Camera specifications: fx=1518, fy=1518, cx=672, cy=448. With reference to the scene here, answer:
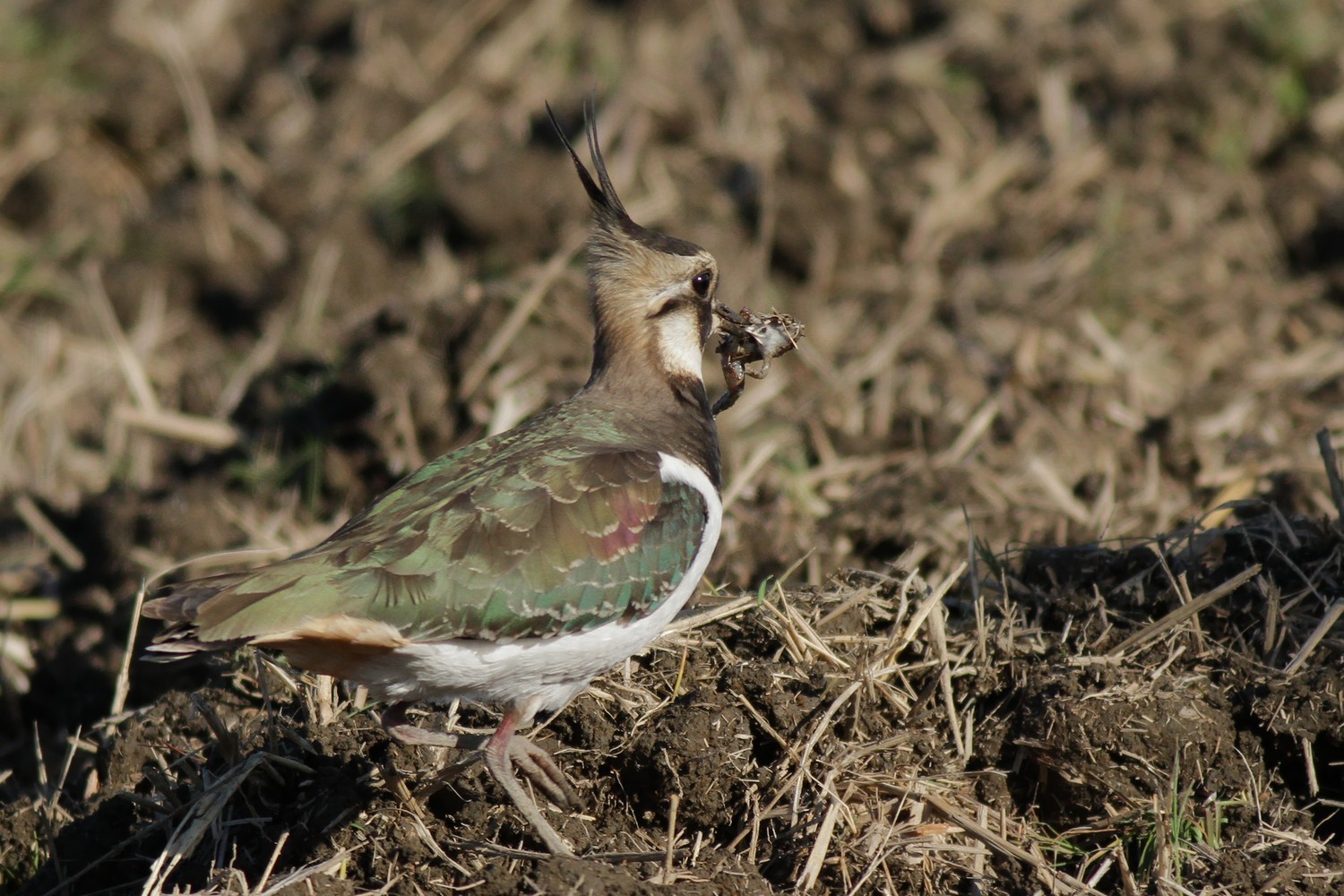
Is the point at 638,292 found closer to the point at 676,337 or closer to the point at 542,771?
the point at 676,337

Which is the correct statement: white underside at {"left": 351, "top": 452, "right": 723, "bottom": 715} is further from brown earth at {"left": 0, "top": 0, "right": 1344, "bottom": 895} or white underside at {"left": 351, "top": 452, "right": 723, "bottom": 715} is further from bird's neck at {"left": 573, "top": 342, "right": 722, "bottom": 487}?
bird's neck at {"left": 573, "top": 342, "right": 722, "bottom": 487}

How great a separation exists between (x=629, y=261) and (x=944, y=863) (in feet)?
8.66

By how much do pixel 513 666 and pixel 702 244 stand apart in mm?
5065

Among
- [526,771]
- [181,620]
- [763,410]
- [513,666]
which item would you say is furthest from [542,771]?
[763,410]

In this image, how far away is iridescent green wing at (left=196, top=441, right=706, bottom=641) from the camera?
4.85m

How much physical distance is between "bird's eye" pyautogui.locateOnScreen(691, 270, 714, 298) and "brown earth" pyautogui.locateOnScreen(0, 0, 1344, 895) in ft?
4.17

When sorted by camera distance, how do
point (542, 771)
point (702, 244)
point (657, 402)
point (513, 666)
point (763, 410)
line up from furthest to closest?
1. point (702, 244)
2. point (763, 410)
3. point (657, 402)
4. point (542, 771)
5. point (513, 666)

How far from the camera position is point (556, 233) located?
9.95 metres

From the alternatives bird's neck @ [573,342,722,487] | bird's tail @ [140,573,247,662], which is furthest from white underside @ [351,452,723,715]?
bird's neck @ [573,342,722,487]

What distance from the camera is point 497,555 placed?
5.12m

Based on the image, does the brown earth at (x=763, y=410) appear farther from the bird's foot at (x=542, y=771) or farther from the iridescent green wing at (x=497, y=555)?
the iridescent green wing at (x=497, y=555)

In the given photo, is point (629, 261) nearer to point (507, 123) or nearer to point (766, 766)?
point (766, 766)

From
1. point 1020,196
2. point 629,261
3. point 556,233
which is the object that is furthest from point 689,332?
point 1020,196

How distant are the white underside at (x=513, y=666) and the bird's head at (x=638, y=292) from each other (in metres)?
1.21
